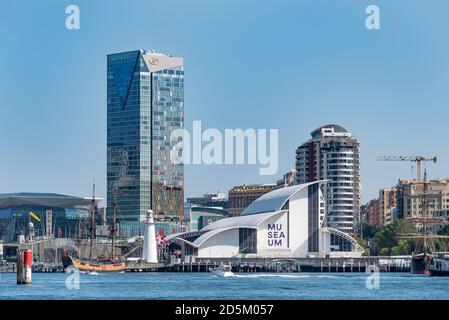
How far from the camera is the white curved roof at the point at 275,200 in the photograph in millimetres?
70000

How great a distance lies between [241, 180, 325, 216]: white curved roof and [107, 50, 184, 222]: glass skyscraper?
17.3 ft

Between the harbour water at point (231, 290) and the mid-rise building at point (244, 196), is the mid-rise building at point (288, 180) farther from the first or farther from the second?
the harbour water at point (231, 290)

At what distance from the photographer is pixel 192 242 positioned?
77188 millimetres

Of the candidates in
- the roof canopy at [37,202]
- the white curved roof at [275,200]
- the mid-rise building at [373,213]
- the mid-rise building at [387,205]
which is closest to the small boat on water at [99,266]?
the roof canopy at [37,202]

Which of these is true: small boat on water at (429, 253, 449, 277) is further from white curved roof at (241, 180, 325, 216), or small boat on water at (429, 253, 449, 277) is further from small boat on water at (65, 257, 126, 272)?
small boat on water at (65, 257, 126, 272)

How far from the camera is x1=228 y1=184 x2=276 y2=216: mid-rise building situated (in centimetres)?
8569

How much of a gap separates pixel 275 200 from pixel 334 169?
729 inches

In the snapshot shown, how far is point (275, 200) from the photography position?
71.6 m

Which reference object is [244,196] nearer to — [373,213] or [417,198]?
[417,198]

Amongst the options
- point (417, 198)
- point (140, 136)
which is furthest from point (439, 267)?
point (417, 198)
